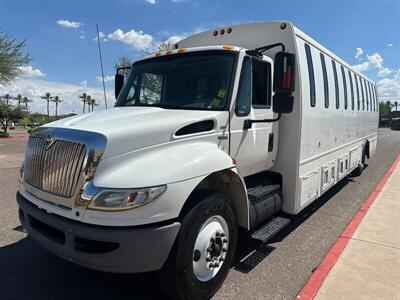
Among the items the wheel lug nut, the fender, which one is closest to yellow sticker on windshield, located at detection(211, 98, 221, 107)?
the fender

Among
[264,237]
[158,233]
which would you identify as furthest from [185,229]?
[264,237]

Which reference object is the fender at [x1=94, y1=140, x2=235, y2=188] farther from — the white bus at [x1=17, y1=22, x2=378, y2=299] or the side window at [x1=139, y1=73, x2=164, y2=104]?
the side window at [x1=139, y1=73, x2=164, y2=104]

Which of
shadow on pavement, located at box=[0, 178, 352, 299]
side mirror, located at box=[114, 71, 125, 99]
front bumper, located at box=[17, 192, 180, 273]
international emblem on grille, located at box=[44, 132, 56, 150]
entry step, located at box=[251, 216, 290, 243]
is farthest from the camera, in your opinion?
side mirror, located at box=[114, 71, 125, 99]

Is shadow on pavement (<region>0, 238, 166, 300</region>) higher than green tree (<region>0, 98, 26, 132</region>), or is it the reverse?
green tree (<region>0, 98, 26, 132</region>)

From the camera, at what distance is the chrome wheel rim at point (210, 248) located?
3.11 meters

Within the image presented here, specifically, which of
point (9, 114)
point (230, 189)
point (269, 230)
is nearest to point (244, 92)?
point (230, 189)

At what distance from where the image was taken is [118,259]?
2631mm

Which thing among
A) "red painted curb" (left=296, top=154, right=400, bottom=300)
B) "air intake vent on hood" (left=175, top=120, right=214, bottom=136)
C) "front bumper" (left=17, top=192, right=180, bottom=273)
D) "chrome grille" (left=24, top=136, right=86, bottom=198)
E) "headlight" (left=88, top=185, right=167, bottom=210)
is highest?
"air intake vent on hood" (left=175, top=120, right=214, bottom=136)

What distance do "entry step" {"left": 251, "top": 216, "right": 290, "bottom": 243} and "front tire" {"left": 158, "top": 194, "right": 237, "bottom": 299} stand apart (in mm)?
607

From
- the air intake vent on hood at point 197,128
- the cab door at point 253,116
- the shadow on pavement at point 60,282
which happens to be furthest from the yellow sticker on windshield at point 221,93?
the shadow on pavement at point 60,282

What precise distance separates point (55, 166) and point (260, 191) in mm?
2567

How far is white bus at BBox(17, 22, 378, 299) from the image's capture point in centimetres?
267

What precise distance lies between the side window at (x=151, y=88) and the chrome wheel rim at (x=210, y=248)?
65.9 inches

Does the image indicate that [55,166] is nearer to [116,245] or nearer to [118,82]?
[116,245]
